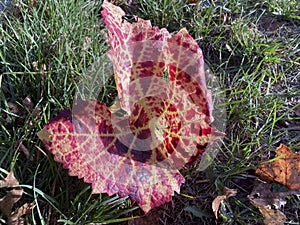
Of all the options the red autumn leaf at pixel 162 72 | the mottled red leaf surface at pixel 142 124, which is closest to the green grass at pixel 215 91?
the mottled red leaf surface at pixel 142 124

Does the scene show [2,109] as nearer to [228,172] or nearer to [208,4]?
[228,172]

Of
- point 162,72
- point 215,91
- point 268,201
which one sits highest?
point 162,72

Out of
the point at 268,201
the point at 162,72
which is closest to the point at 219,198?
the point at 268,201

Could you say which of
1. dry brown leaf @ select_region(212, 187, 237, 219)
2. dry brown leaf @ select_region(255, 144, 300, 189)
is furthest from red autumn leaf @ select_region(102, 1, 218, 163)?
dry brown leaf @ select_region(255, 144, 300, 189)

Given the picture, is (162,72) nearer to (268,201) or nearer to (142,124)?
(142,124)

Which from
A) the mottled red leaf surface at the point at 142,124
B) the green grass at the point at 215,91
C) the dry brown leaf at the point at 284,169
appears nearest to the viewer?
the mottled red leaf surface at the point at 142,124

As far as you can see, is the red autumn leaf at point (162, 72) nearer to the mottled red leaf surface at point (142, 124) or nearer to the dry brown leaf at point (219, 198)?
the mottled red leaf surface at point (142, 124)
